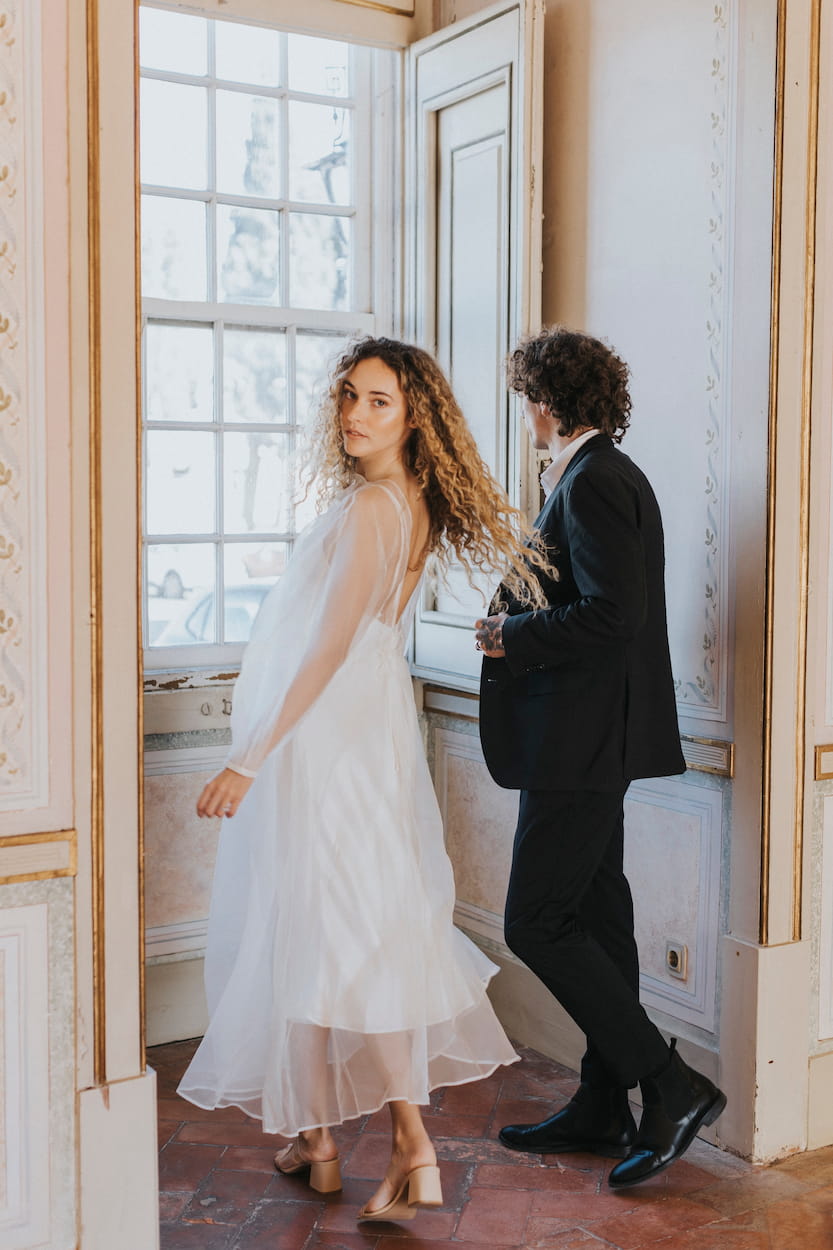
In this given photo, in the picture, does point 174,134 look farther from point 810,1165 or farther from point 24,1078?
point 810,1165

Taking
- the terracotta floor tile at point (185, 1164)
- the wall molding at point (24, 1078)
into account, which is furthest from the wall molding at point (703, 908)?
the wall molding at point (24, 1078)

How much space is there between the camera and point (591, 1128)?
3180mm

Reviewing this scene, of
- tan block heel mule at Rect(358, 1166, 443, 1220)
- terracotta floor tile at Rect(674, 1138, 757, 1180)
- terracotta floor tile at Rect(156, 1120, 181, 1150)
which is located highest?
tan block heel mule at Rect(358, 1166, 443, 1220)

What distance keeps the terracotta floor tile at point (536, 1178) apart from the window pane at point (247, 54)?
10.4ft

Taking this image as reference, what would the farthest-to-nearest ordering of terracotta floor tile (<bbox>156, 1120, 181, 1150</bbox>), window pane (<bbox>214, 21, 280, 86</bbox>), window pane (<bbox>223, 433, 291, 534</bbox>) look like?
window pane (<bbox>223, 433, 291, 534</bbox>)
window pane (<bbox>214, 21, 280, 86</bbox>)
terracotta floor tile (<bbox>156, 1120, 181, 1150</bbox>)

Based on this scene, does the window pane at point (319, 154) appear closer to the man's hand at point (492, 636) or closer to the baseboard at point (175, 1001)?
the man's hand at point (492, 636)

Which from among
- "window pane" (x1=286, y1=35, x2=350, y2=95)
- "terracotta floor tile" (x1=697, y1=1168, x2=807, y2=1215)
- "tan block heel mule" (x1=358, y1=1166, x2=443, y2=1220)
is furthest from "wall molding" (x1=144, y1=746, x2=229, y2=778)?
"window pane" (x1=286, y1=35, x2=350, y2=95)

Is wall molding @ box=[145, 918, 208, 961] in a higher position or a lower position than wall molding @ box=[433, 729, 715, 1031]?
lower

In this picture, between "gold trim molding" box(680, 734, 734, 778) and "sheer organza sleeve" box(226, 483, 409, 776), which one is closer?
"sheer organza sleeve" box(226, 483, 409, 776)

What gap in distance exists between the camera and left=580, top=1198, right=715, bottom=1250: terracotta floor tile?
9.08 feet

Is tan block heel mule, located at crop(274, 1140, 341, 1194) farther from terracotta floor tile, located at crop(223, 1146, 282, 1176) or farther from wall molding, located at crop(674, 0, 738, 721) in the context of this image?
wall molding, located at crop(674, 0, 738, 721)

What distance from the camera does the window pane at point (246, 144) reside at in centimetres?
392

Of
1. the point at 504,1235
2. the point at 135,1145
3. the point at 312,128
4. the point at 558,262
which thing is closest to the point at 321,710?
the point at 135,1145

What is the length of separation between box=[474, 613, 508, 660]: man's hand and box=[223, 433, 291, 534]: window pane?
1.17 metres
